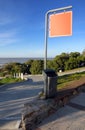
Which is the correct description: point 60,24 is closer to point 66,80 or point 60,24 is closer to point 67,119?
point 67,119

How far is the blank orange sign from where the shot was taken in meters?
5.66

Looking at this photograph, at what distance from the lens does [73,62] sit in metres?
46.2

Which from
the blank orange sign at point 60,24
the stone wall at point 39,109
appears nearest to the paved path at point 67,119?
the stone wall at point 39,109

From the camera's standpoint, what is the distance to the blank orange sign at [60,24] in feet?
18.6

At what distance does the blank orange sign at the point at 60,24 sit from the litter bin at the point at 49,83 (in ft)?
3.42

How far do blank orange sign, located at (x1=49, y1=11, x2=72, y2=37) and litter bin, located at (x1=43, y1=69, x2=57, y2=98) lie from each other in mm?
1043

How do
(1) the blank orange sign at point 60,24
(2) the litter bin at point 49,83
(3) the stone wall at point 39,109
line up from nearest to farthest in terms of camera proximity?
(3) the stone wall at point 39,109 → (2) the litter bin at point 49,83 → (1) the blank orange sign at point 60,24

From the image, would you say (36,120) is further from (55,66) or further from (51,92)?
(55,66)

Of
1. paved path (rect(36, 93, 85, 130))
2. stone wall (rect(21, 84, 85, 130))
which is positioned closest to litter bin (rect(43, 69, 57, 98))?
stone wall (rect(21, 84, 85, 130))

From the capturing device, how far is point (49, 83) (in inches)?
219

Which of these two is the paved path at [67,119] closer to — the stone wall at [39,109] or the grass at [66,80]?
the stone wall at [39,109]

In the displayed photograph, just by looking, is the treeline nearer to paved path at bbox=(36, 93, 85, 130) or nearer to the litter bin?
paved path at bbox=(36, 93, 85, 130)

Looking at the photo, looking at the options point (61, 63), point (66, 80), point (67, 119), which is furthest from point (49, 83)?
point (61, 63)

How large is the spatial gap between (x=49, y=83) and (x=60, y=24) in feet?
4.98
